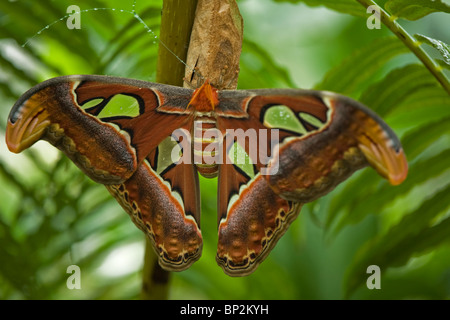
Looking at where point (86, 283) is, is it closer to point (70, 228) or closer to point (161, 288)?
point (70, 228)

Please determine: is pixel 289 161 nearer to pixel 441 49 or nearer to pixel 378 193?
pixel 441 49

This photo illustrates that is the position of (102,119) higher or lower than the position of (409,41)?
lower

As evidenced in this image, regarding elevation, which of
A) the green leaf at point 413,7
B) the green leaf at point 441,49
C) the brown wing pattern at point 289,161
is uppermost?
the green leaf at point 413,7

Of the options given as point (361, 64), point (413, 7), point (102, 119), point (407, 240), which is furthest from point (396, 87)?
point (102, 119)

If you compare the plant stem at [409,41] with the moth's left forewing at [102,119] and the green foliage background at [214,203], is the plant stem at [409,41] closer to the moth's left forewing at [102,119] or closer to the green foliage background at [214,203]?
the green foliage background at [214,203]

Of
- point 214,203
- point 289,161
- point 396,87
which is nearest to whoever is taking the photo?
point 289,161

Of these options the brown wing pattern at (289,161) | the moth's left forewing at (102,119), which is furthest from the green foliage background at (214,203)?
the brown wing pattern at (289,161)

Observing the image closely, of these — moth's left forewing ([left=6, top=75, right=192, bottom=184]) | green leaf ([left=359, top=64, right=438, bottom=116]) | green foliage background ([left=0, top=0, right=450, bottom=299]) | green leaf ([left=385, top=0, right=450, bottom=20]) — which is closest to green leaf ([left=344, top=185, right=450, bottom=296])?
green foliage background ([left=0, top=0, right=450, bottom=299])
